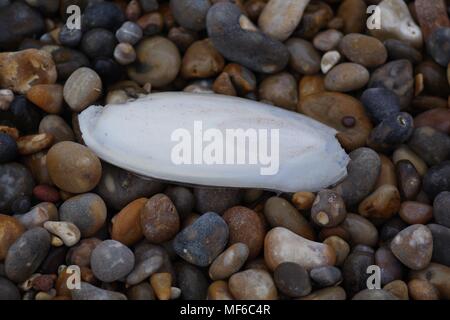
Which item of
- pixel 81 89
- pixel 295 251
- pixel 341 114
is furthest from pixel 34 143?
pixel 341 114

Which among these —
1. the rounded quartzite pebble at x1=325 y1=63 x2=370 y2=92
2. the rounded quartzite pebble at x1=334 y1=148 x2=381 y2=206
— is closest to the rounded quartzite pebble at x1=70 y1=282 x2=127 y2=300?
the rounded quartzite pebble at x1=334 y1=148 x2=381 y2=206

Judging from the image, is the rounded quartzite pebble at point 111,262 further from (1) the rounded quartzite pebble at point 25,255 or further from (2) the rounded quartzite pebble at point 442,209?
(2) the rounded quartzite pebble at point 442,209

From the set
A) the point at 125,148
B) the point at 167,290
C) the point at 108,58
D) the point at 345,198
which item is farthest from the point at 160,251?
the point at 108,58

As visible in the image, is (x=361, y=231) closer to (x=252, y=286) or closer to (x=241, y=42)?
(x=252, y=286)

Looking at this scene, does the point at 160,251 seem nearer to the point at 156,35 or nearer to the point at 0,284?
the point at 0,284

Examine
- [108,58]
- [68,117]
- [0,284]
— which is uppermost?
[108,58]
